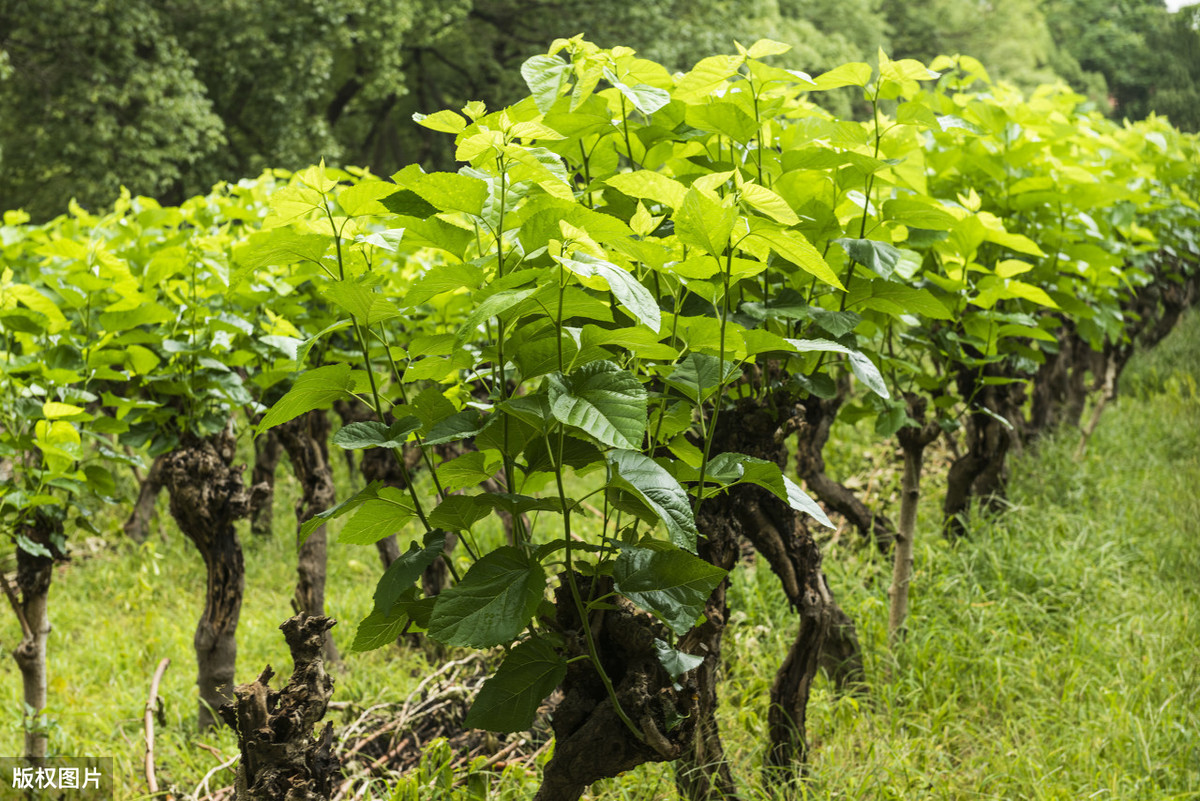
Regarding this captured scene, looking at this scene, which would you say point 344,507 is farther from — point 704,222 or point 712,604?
point 712,604

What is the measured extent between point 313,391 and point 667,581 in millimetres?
618

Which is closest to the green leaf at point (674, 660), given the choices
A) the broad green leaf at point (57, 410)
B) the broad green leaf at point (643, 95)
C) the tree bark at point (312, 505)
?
the broad green leaf at point (643, 95)

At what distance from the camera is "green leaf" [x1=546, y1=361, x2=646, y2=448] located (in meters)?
1.15

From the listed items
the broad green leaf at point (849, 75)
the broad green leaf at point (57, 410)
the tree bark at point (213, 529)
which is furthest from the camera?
the tree bark at point (213, 529)

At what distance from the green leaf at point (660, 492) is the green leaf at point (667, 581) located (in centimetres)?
13

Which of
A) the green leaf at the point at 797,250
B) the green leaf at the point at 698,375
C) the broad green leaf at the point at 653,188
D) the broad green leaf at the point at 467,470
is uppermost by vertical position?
the broad green leaf at the point at 653,188

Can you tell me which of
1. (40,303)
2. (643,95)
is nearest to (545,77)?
(643,95)

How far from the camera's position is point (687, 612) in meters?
1.34

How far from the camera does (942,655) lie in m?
3.33

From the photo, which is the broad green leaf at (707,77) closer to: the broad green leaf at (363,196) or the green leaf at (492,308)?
the broad green leaf at (363,196)

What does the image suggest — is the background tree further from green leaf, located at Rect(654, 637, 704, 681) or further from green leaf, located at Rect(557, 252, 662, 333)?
green leaf, located at Rect(557, 252, 662, 333)

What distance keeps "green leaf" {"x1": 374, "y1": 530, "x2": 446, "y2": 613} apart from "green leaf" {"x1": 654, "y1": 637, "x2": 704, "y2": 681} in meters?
0.43

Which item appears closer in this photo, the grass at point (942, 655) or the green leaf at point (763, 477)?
the green leaf at point (763, 477)

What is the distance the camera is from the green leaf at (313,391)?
1354 millimetres
